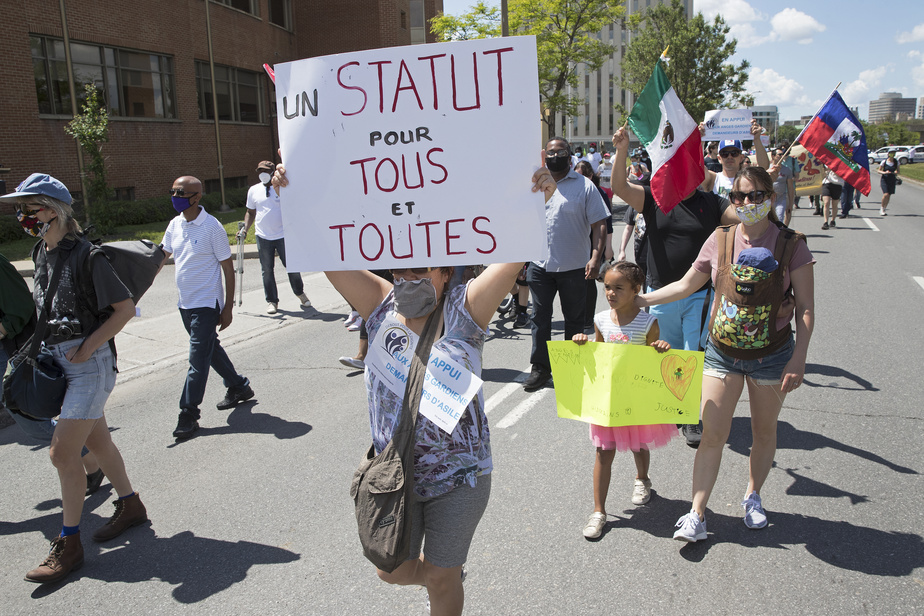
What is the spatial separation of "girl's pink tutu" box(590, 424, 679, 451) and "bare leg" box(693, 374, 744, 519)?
22cm

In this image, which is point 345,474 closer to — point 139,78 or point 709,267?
point 709,267

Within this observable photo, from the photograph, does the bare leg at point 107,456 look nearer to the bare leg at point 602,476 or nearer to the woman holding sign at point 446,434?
the woman holding sign at point 446,434

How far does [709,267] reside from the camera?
374cm

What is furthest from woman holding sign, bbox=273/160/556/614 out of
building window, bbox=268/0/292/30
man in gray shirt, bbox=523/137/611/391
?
building window, bbox=268/0/292/30

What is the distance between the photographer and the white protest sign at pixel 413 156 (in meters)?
2.44

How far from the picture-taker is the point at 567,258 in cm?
600

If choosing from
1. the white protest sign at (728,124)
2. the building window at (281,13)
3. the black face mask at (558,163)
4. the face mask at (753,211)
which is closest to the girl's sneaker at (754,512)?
the face mask at (753,211)

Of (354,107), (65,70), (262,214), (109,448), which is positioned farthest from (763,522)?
(65,70)

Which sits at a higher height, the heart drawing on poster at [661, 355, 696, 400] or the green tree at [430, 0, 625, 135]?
the green tree at [430, 0, 625, 135]

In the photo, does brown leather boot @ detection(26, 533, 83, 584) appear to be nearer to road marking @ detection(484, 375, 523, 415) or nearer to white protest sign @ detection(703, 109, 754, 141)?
road marking @ detection(484, 375, 523, 415)

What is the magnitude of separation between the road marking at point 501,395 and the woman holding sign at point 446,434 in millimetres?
2989

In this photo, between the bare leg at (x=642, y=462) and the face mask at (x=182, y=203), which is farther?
the face mask at (x=182, y=203)

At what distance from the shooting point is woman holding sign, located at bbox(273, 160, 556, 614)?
7.94 feet

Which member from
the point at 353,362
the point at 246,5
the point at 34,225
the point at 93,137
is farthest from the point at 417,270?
the point at 246,5
